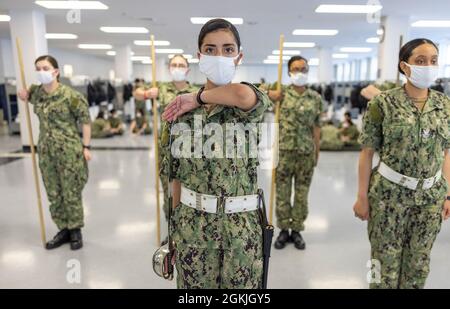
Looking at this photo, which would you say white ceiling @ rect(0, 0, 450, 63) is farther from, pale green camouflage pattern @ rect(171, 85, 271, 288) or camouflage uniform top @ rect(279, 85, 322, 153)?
Result: pale green camouflage pattern @ rect(171, 85, 271, 288)

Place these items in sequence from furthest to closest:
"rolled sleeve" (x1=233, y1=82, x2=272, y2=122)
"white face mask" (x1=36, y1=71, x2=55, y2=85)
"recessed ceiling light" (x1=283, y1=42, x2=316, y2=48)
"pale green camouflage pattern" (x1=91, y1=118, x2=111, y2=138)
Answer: "recessed ceiling light" (x1=283, y1=42, x2=316, y2=48) → "pale green camouflage pattern" (x1=91, y1=118, x2=111, y2=138) → "white face mask" (x1=36, y1=71, x2=55, y2=85) → "rolled sleeve" (x1=233, y1=82, x2=272, y2=122)

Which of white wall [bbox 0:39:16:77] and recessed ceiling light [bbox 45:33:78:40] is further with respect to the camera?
white wall [bbox 0:39:16:77]

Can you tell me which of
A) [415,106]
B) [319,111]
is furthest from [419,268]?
[319,111]

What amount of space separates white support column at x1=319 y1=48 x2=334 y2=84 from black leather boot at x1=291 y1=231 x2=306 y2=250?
11.8m

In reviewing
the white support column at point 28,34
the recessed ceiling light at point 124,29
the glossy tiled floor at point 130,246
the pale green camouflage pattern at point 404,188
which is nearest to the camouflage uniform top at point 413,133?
the pale green camouflage pattern at point 404,188

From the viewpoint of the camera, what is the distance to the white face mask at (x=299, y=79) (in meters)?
3.17

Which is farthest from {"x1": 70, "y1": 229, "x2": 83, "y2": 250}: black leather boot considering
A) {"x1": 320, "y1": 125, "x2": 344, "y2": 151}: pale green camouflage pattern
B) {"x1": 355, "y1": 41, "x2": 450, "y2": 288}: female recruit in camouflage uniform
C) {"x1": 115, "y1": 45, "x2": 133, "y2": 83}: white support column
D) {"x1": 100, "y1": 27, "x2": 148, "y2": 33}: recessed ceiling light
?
{"x1": 115, "y1": 45, "x2": 133, "y2": 83}: white support column

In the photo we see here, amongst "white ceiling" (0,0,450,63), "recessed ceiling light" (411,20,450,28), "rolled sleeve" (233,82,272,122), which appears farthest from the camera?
"recessed ceiling light" (411,20,450,28)

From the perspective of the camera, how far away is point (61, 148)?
3070 millimetres

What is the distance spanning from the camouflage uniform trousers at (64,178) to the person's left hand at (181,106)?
201cm

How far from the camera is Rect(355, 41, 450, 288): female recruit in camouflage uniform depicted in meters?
1.88

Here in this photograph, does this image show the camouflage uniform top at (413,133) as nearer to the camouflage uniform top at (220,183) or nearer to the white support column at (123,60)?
the camouflage uniform top at (220,183)

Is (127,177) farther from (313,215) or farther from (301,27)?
(301,27)
